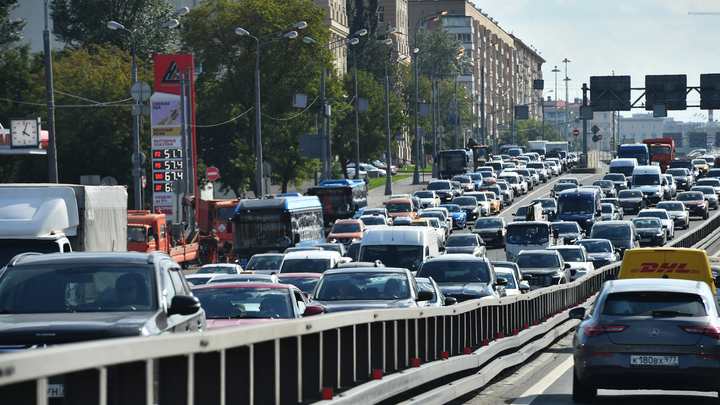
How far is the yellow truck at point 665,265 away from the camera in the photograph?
1855 centimetres

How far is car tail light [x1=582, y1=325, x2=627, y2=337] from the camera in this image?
11703 millimetres

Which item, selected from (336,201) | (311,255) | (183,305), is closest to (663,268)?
(311,255)

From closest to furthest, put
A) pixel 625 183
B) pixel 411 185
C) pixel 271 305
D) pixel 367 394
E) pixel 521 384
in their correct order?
pixel 367 394 → pixel 271 305 → pixel 521 384 → pixel 625 183 → pixel 411 185

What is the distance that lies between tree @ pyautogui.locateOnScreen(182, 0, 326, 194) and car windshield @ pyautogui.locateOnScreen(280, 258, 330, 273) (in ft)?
129

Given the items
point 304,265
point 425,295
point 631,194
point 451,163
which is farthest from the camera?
point 451,163

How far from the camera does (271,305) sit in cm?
1318

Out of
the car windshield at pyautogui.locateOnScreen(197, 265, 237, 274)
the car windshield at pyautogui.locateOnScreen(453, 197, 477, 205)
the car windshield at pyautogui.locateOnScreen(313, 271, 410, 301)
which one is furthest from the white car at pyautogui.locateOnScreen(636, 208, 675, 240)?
the car windshield at pyautogui.locateOnScreen(313, 271, 410, 301)

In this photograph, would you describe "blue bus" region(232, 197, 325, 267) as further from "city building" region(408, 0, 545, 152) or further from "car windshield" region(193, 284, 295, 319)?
"city building" region(408, 0, 545, 152)

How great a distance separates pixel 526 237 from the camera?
39.9 m

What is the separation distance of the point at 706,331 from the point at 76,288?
628cm

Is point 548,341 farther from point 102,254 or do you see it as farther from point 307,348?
point 307,348

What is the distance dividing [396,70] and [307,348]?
10676 centimetres

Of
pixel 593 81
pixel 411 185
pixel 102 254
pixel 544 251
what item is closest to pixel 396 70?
pixel 411 185

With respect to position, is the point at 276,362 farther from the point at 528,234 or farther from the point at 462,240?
the point at 528,234
